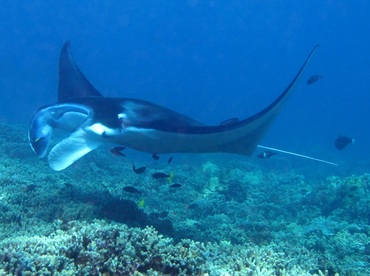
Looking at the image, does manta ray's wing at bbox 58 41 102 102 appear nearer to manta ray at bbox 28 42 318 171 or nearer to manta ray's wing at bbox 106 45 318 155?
manta ray at bbox 28 42 318 171

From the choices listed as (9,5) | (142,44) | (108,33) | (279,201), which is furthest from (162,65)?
(279,201)

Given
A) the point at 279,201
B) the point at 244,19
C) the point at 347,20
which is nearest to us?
the point at 279,201

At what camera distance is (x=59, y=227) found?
14.1ft

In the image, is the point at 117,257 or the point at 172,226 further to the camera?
the point at 172,226

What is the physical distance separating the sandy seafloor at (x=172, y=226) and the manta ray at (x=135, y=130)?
3.47ft

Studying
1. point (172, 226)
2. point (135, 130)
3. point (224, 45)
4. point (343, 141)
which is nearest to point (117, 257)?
point (135, 130)

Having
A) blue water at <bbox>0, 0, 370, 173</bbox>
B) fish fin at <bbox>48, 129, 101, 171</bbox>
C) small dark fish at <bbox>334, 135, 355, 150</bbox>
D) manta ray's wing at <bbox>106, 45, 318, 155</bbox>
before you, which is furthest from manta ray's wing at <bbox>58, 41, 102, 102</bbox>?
blue water at <bbox>0, 0, 370, 173</bbox>

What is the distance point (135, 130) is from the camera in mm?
4531

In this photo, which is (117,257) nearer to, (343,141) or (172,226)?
(172,226)

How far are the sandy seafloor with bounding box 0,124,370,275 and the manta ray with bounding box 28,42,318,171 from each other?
3.47 ft

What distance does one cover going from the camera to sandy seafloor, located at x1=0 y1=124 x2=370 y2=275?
331cm

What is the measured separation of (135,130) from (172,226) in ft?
6.86

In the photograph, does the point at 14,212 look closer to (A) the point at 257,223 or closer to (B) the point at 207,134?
(B) the point at 207,134

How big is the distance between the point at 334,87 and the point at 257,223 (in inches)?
7781
